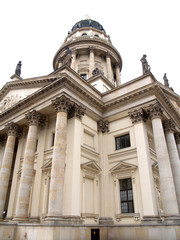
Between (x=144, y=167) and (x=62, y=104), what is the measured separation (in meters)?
7.86

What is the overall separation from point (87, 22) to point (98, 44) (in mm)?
10110

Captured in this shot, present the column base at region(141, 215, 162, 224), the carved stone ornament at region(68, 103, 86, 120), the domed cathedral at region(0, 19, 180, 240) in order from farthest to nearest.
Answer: the carved stone ornament at region(68, 103, 86, 120), the column base at region(141, 215, 162, 224), the domed cathedral at region(0, 19, 180, 240)

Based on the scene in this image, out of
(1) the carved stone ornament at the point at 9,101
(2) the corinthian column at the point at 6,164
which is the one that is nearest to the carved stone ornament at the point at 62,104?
(2) the corinthian column at the point at 6,164

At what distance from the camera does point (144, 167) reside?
49.4ft

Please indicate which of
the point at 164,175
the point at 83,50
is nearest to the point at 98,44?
the point at 83,50

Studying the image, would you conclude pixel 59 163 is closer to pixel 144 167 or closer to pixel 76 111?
pixel 76 111

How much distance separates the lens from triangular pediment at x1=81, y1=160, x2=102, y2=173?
50.9 ft

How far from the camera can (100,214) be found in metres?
15.5

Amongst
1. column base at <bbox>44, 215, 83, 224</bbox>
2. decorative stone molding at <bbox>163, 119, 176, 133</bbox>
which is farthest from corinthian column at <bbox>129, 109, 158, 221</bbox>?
column base at <bbox>44, 215, 83, 224</bbox>

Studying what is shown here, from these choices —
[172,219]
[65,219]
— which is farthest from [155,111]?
[65,219]

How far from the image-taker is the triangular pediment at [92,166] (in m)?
15.5

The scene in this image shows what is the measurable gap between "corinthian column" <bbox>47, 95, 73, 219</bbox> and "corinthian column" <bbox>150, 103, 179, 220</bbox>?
270 inches

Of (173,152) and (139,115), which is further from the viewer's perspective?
(173,152)

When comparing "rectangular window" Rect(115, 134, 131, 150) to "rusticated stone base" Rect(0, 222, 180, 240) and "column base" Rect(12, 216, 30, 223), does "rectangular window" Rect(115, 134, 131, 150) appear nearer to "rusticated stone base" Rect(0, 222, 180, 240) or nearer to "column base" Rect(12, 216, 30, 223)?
"rusticated stone base" Rect(0, 222, 180, 240)
